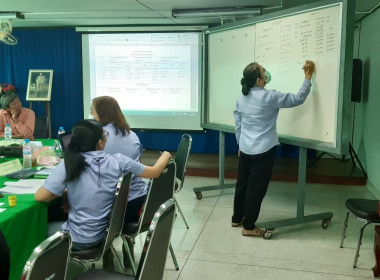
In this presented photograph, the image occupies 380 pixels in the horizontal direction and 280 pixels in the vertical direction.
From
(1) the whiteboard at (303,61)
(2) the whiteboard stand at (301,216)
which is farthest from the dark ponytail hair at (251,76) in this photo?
(2) the whiteboard stand at (301,216)

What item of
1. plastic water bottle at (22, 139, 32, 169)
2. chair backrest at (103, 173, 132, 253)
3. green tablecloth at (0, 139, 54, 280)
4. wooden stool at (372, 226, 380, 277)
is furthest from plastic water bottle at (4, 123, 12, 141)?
wooden stool at (372, 226, 380, 277)

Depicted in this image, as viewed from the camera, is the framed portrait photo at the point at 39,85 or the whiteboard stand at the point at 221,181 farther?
the framed portrait photo at the point at 39,85

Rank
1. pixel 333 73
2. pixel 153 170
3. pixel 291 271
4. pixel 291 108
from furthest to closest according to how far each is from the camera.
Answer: pixel 291 108 → pixel 333 73 → pixel 291 271 → pixel 153 170

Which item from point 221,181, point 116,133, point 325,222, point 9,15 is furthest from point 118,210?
point 9,15

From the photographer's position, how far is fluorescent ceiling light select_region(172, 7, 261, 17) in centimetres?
492

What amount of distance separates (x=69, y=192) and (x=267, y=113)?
188cm

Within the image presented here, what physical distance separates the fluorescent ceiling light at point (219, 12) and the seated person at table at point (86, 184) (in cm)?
343

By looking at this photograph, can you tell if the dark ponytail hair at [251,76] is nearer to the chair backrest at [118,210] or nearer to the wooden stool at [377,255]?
the wooden stool at [377,255]

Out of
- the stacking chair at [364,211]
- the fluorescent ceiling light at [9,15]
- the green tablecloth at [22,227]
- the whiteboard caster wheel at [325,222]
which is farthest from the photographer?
the fluorescent ceiling light at [9,15]

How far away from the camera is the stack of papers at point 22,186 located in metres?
2.23

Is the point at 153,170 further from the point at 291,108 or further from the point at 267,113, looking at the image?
the point at 291,108

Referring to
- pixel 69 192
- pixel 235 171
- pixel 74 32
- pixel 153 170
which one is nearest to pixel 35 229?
pixel 69 192

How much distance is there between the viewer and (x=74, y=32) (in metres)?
6.89

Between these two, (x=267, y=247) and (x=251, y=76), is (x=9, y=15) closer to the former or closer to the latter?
(x=251, y=76)
